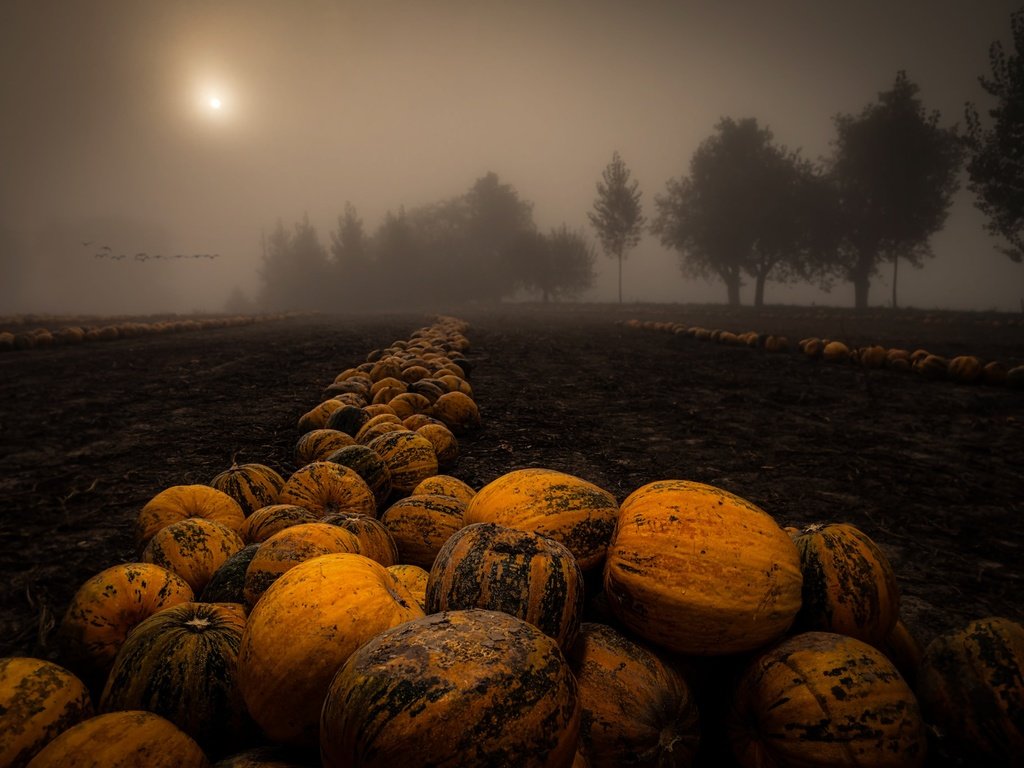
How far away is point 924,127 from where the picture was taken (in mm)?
38250

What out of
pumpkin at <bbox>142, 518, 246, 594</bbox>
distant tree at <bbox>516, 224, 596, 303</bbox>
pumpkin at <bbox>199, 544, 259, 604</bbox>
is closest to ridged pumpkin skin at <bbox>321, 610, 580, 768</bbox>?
pumpkin at <bbox>199, 544, 259, 604</bbox>

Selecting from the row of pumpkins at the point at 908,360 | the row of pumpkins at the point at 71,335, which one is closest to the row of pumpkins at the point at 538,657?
the row of pumpkins at the point at 908,360

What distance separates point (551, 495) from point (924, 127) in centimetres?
5289

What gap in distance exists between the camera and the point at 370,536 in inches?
99.7

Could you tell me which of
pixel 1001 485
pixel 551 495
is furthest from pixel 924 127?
pixel 551 495

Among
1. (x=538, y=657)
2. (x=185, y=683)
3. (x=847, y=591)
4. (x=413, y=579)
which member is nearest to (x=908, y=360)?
(x=847, y=591)

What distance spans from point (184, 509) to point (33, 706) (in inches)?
58.1

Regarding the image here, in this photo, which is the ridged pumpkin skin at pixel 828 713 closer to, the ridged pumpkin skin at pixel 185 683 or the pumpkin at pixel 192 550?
the ridged pumpkin skin at pixel 185 683

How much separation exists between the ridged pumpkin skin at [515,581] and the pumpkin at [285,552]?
2.11 feet

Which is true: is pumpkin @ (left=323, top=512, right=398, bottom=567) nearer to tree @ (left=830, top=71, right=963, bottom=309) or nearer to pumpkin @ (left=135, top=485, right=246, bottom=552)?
pumpkin @ (left=135, top=485, right=246, bottom=552)

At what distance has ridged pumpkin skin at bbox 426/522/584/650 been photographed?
5.65 ft

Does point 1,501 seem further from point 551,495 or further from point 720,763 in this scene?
point 720,763

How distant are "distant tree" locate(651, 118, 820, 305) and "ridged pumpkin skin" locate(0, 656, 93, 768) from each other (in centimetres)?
5096

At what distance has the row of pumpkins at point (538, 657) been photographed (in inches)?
53.6
